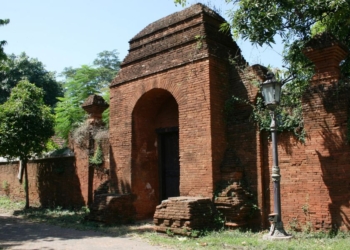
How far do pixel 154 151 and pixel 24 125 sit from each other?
209 inches

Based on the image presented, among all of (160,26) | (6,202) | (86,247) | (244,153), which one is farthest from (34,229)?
(6,202)

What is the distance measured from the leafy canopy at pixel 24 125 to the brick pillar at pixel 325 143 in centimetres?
966

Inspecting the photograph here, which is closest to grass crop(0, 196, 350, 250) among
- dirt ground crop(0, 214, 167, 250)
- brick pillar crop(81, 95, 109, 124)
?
dirt ground crop(0, 214, 167, 250)

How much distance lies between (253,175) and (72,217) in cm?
568

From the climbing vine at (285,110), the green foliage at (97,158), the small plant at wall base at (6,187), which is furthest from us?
the small plant at wall base at (6,187)

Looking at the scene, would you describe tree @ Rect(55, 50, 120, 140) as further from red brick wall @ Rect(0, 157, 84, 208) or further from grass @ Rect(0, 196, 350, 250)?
grass @ Rect(0, 196, 350, 250)

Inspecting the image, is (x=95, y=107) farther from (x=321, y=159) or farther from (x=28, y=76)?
(x=28, y=76)

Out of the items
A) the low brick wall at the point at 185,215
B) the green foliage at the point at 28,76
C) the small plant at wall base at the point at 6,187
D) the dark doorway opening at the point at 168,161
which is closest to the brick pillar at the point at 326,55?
the low brick wall at the point at 185,215

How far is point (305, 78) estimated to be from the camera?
343 inches

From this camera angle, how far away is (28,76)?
2805 centimetres

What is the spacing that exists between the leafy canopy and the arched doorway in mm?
4803

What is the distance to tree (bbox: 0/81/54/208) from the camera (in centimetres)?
1309

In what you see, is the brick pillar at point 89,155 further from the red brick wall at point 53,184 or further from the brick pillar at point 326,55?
the brick pillar at point 326,55

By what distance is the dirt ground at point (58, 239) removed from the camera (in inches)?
290
